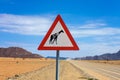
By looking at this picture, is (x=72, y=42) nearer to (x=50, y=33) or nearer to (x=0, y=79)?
(x=50, y=33)

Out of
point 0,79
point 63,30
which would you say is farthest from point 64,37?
point 0,79

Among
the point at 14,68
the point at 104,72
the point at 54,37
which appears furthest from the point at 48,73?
the point at 54,37

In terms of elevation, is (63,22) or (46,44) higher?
(63,22)

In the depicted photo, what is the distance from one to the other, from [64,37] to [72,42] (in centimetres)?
22

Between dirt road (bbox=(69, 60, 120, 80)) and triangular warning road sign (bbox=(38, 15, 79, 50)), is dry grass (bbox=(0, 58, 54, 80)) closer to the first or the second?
dirt road (bbox=(69, 60, 120, 80))

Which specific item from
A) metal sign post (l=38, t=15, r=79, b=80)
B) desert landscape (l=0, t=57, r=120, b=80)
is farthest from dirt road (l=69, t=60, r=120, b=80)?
metal sign post (l=38, t=15, r=79, b=80)

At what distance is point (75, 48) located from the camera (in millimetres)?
7484

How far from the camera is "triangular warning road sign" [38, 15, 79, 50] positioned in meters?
7.36

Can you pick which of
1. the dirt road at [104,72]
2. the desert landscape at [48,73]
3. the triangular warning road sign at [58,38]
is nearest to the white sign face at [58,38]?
the triangular warning road sign at [58,38]

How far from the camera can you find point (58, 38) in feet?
24.1

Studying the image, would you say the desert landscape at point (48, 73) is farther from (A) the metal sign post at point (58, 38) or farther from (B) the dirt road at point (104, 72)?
(A) the metal sign post at point (58, 38)

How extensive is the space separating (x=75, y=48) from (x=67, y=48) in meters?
0.21

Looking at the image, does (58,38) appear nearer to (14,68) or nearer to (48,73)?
(48,73)

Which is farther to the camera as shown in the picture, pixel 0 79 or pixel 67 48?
pixel 0 79
